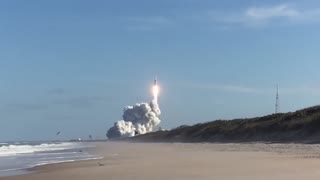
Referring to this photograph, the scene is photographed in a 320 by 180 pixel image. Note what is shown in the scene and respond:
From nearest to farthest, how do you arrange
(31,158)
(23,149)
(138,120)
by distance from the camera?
1. (31,158)
2. (23,149)
3. (138,120)

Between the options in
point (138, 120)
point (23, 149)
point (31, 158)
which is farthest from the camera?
point (138, 120)

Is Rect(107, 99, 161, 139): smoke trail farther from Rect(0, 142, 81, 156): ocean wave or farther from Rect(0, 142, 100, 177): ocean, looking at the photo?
Rect(0, 142, 100, 177): ocean

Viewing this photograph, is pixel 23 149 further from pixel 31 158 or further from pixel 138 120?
pixel 138 120

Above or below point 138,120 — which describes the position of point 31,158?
below

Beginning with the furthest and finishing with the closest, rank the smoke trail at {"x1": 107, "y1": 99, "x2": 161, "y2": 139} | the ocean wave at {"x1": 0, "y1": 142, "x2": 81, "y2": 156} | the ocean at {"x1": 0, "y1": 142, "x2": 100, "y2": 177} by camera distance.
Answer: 1. the smoke trail at {"x1": 107, "y1": 99, "x2": 161, "y2": 139}
2. the ocean wave at {"x1": 0, "y1": 142, "x2": 81, "y2": 156}
3. the ocean at {"x1": 0, "y1": 142, "x2": 100, "y2": 177}

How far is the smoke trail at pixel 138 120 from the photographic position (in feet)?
558

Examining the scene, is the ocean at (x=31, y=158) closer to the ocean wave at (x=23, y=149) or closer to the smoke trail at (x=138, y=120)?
the ocean wave at (x=23, y=149)

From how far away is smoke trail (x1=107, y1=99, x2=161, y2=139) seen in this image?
170137mm

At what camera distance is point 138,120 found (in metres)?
173

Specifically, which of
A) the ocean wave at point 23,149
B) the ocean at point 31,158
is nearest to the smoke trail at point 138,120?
the ocean wave at point 23,149

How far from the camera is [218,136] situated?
70.9m

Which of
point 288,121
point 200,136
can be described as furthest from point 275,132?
point 200,136

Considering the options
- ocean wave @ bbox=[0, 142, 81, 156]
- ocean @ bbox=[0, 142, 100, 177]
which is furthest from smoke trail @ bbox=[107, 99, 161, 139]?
ocean @ bbox=[0, 142, 100, 177]

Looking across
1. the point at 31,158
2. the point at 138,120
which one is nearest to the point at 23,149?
the point at 31,158
